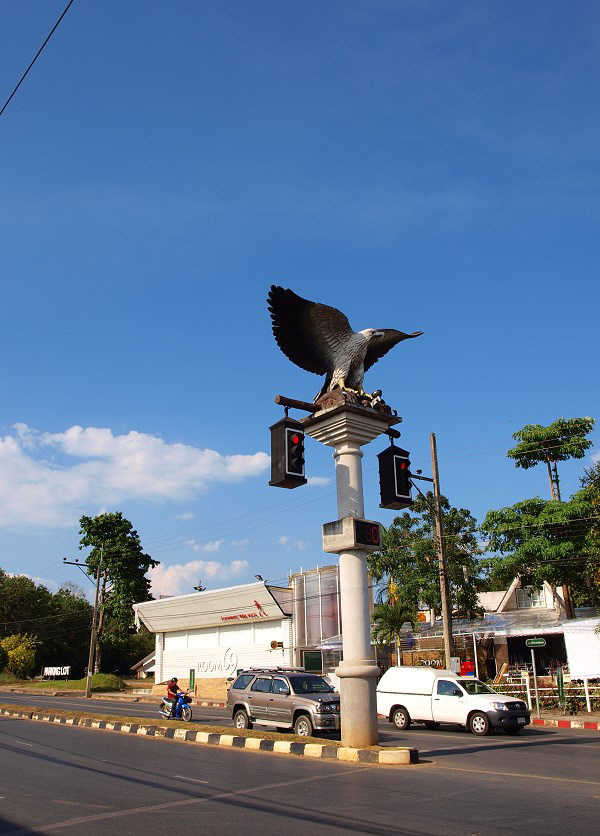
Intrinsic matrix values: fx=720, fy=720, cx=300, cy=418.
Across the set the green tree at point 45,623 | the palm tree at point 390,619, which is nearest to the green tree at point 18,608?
the green tree at point 45,623

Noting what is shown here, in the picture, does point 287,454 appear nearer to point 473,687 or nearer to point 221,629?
point 473,687

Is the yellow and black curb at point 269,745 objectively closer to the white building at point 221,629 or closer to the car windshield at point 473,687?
the car windshield at point 473,687

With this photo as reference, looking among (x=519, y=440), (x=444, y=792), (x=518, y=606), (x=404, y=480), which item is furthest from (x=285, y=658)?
(x=444, y=792)

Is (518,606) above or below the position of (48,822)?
above

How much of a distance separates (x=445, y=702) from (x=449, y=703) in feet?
0.46

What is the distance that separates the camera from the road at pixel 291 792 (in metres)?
7.39

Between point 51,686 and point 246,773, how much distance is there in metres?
45.8

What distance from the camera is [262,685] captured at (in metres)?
18.7

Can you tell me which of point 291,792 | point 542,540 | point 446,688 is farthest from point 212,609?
point 291,792

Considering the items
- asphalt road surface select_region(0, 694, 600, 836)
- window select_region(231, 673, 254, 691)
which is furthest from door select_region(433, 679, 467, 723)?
window select_region(231, 673, 254, 691)

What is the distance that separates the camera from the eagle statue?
14.8 metres

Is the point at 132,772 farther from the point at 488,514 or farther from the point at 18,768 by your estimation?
the point at 488,514

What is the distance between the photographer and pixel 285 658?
4200cm

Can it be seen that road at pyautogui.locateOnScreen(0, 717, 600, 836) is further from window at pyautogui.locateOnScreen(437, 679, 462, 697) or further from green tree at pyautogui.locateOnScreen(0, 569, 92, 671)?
green tree at pyautogui.locateOnScreen(0, 569, 92, 671)
